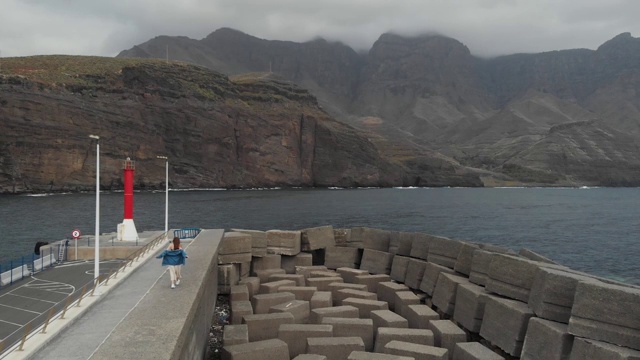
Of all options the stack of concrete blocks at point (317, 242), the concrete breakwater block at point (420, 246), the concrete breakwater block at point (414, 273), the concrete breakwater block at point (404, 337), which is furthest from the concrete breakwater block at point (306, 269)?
the concrete breakwater block at point (404, 337)

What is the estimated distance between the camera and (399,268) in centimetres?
2050

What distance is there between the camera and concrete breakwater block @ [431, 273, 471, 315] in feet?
51.4

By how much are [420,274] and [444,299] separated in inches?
113

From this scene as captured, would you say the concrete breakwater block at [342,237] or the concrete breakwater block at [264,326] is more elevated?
the concrete breakwater block at [342,237]

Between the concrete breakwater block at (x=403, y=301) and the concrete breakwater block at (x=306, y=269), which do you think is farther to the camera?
the concrete breakwater block at (x=306, y=269)

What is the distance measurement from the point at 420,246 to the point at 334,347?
342 inches

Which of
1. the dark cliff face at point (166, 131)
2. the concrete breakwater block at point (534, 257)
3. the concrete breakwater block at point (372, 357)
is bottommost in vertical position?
the concrete breakwater block at point (372, 357)

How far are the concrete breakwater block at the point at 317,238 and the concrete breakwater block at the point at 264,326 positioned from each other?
28.9ft

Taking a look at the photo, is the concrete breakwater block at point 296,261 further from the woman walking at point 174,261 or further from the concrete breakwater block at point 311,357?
the concrete breakwater block at point 311,357

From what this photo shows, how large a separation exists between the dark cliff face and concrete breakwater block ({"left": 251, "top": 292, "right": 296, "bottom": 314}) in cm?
12308

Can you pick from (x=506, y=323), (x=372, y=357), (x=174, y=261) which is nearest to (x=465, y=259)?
(x=506, y=323)

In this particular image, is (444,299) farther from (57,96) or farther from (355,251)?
(57,96)

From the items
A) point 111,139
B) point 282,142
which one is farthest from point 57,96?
point 282,142

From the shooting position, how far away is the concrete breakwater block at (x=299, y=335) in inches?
516
